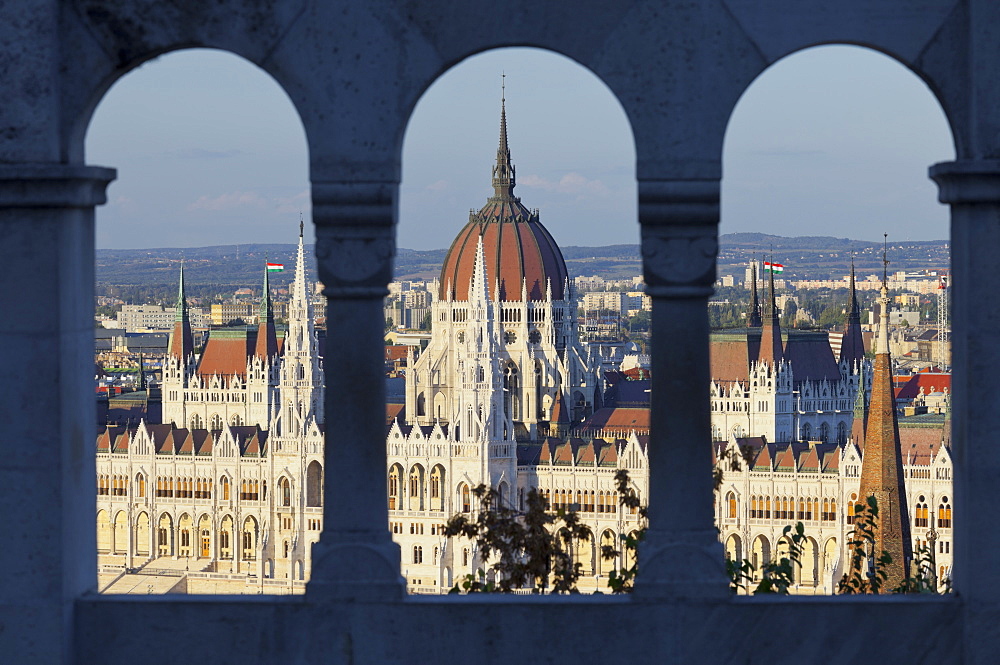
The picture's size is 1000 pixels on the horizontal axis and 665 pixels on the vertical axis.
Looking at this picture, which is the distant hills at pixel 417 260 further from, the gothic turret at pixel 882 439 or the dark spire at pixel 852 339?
the gothic turret at pixel 882 439

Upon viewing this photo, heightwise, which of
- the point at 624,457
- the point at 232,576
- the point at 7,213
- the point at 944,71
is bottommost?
the point at 232,576

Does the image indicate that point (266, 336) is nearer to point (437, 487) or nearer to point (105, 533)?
point (105, 533)

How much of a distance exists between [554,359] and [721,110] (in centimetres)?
11078

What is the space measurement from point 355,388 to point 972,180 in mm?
3156

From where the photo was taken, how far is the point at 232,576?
102 meters

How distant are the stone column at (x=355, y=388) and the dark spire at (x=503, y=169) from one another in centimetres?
11366

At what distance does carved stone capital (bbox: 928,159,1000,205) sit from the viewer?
9.04 meters

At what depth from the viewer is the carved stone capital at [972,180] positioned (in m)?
9.04

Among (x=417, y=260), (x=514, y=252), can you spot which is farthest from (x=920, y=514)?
(x=417, y=260)


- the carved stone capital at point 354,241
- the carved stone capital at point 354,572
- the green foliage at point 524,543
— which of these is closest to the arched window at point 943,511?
the green foliage at point 524,543

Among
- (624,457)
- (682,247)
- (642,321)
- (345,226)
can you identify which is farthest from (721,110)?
(642,321)

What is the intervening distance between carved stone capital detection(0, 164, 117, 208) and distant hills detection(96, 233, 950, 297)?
11877 centimetres

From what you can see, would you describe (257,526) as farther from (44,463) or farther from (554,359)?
(44,463)

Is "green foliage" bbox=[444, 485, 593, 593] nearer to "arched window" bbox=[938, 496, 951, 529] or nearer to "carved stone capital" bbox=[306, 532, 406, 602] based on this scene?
"carved stone capital" bbox=[306, 532, 406, 602]
